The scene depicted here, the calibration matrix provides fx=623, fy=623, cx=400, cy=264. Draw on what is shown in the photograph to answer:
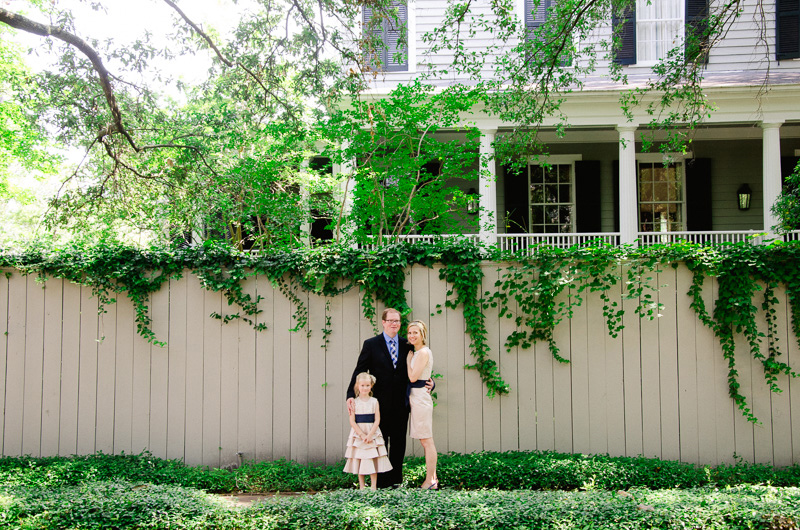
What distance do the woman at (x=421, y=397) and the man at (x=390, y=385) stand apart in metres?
0.07

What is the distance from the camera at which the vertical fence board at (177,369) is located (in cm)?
640

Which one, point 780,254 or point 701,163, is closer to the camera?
point 780,254

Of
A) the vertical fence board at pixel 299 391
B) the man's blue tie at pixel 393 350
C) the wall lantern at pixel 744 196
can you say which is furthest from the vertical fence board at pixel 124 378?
the wall lantern at pixel 744 196

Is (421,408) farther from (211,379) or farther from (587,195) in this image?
(587,195)

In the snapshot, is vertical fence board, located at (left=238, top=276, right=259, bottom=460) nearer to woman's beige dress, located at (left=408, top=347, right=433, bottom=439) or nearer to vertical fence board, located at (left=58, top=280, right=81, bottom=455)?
vertical fence board, located at (left=58, top=280, right=81, bottom=455)

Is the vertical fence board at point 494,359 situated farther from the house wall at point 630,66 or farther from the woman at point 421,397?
the house wall at point 630,66

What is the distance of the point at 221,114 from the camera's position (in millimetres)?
12086

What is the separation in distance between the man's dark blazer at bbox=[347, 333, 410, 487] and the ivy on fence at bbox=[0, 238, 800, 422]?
836mm

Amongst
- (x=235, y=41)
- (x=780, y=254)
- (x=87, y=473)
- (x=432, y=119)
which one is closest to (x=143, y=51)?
(x=235, y=41)

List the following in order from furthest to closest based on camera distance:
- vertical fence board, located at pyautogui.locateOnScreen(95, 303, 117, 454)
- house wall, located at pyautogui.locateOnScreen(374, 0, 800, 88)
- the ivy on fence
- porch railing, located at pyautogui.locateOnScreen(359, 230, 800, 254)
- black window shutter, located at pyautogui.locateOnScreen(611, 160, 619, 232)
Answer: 1. black window shutter, located at pyautogui.locateOnScreen(611, 160, 619, 232)
2. house wall, located at pyautogui.locateOnScreen(374, 0, 800, 88)
3. porch railing, located at pyautogui.locateOnScreen(359, 230, 800, 254)
4. vertical fence board, located at pyautogui.locateOnScreen(95, 303, 117, 454)
5. the ivy on fence

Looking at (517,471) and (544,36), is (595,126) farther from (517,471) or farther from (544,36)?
(517,471)

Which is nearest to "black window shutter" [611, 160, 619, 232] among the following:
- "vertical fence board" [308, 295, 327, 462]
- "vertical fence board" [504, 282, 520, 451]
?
"vertical fence board" [504, 282, 520, 451]

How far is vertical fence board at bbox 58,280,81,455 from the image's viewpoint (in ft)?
21.2

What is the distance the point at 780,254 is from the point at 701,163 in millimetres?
7862
